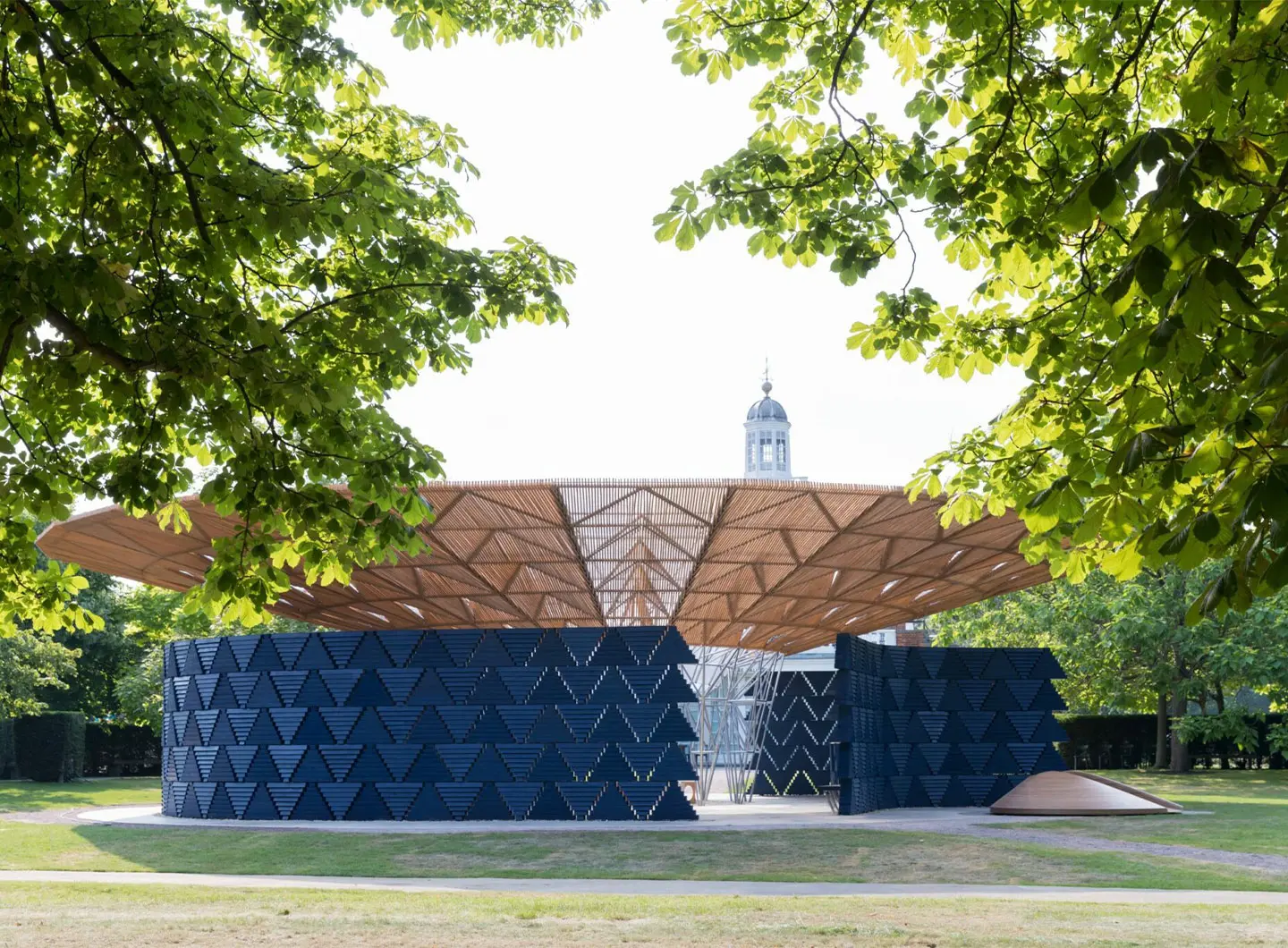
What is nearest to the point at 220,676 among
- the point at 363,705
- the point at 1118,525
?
the point at 363,705

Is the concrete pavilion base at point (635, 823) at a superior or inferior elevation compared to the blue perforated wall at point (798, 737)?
inferior

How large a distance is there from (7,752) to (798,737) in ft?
88.9

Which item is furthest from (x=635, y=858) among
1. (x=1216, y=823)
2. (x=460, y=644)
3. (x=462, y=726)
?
(x=1216, y=823)

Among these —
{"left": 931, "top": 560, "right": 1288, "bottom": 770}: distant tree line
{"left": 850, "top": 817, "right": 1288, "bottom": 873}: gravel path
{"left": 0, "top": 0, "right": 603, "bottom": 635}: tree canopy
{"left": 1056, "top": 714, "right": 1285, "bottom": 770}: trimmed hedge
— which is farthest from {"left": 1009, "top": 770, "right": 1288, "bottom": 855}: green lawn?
{"left": 0, "top": 0, "right": 603, "bottom": 635}: tree canopy

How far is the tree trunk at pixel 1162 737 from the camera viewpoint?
142 ft

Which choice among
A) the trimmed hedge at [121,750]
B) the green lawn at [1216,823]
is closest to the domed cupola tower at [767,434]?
the trimmed hedge at [121,750]

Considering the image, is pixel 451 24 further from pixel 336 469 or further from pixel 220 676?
pixel 220 676

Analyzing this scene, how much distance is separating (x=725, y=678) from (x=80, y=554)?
Answer: 586 inches

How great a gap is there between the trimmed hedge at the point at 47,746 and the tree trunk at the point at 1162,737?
3682 cm

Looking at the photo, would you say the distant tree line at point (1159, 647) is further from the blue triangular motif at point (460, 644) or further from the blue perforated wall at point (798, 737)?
A: the blue triangular motif at point (460, 644)

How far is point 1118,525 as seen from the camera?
555cm

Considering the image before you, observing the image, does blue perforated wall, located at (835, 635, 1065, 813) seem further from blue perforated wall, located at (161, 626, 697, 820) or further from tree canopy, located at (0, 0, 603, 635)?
tree canopy, located at (0, 0, 603, 635)

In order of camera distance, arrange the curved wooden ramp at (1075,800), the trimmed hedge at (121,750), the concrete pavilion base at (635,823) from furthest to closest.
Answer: the trimmed hedge at (121,750) < the curved wooden ramp at (1075,800) < the concrete pavilion base at (635,823)

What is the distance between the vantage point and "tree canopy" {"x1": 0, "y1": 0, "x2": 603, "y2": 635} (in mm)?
7555
